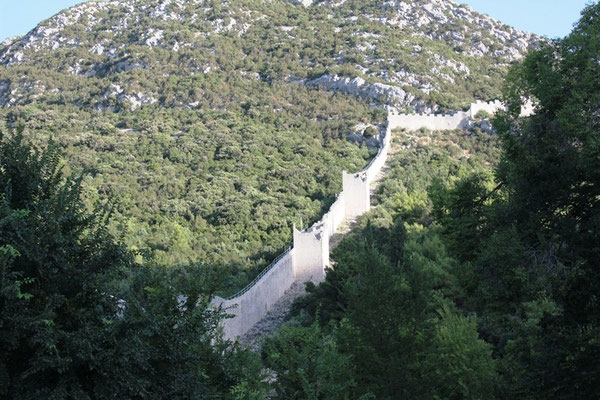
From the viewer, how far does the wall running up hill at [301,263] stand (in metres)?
25.1

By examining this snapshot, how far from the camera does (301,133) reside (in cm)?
4797

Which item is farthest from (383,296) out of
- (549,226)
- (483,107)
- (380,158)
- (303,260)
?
(483,107)

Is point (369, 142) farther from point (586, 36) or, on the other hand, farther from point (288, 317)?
point (586, 36)

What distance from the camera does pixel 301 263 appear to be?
31578 mm

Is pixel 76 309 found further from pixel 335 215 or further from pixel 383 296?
pixel 335 215

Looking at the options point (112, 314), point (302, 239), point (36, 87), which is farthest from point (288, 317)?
point (36, 87)

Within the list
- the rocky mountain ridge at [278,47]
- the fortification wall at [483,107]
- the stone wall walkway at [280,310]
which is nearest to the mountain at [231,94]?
the rocky mountain ridge at [278,47]

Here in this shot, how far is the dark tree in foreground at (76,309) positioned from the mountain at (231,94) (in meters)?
17.7

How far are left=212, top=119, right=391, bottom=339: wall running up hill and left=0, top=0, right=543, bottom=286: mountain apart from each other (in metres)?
1.03

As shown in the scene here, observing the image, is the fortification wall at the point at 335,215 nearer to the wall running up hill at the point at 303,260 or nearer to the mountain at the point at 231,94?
the wall running up hill at the point at 303,260

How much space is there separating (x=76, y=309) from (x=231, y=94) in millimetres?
45902

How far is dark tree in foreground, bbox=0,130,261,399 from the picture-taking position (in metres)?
7.47

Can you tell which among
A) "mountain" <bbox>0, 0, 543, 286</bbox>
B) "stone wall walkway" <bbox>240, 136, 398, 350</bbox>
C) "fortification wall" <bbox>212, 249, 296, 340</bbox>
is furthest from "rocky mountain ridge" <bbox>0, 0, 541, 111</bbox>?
"fortification wall" <bbox>212, 249, 296, 340</bbox>

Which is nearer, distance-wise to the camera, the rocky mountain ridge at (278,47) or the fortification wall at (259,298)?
the fortification wall at (259,298)
